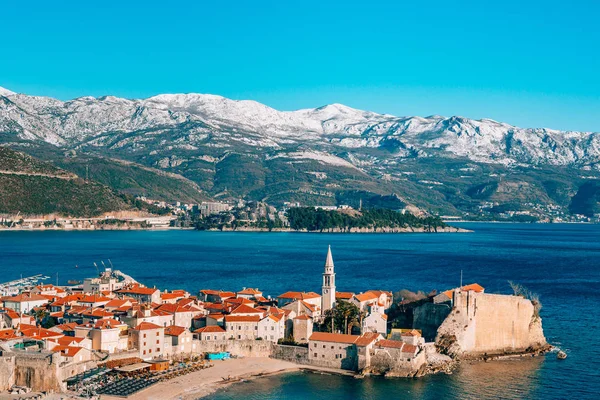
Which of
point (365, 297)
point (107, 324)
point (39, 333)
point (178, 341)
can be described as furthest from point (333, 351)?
point (39, 333)

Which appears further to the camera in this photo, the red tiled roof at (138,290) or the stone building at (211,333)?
the red tiled roof at (138,290)

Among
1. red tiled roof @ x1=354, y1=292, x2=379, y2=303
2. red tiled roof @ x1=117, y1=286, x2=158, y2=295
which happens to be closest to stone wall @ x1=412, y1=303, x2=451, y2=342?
red tiled roof @ x1=354, y1=292, x2=379, y2=303

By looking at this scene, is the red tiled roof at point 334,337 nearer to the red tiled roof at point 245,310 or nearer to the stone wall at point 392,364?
the stone wall at point 392,364

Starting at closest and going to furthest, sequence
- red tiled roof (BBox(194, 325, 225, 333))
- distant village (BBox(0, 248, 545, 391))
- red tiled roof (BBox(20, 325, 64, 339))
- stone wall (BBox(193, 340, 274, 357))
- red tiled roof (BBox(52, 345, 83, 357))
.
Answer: red tiled roof (BBox(52, 345, 83, 357)), distant village (BBox(0, 248, 545, 391)), red tiled roof (BBox(20, 325, 64, 339)), stone wall (BBox(193, 340, 274, 357)), red tiled roof (BBox(194, 325, 225, 333))

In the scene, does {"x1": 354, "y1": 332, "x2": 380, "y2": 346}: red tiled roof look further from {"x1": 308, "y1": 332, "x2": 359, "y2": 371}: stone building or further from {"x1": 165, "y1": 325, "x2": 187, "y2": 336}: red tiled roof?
{"x1": 165, "y1": 325, "x2": 187, "y2": 336}: red tiled roof

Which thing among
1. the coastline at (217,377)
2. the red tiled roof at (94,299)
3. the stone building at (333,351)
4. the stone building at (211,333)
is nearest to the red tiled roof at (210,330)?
the stone building at (211,333)

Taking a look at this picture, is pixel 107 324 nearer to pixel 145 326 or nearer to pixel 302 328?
pixel 145 326
